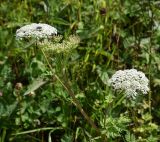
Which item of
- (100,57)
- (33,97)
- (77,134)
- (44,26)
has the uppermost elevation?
(44,26)

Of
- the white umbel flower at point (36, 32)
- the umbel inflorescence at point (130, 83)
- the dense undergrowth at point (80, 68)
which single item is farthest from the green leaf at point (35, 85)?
the umbel inflorescence at point (130, 83)

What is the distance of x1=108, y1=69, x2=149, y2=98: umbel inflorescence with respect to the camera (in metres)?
2.21

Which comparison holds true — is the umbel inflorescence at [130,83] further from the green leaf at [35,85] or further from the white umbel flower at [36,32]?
the green leaf at [35,85]

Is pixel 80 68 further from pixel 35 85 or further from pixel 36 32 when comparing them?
pixel 36 32

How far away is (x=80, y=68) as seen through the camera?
3.39 metres

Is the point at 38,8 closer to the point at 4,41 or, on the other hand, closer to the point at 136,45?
the point at 4,41

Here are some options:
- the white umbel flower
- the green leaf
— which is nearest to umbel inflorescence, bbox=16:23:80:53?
the white umbel flower

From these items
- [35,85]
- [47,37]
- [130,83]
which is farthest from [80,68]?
[130,83]

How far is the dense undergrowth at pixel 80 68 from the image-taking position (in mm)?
3018

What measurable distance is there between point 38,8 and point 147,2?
3.14ft

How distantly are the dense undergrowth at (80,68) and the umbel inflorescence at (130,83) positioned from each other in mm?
455

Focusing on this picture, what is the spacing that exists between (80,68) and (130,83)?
1183 mm

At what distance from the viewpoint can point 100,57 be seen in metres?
3.49

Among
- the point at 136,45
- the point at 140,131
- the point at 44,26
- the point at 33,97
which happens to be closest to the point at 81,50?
the point at 136,45
